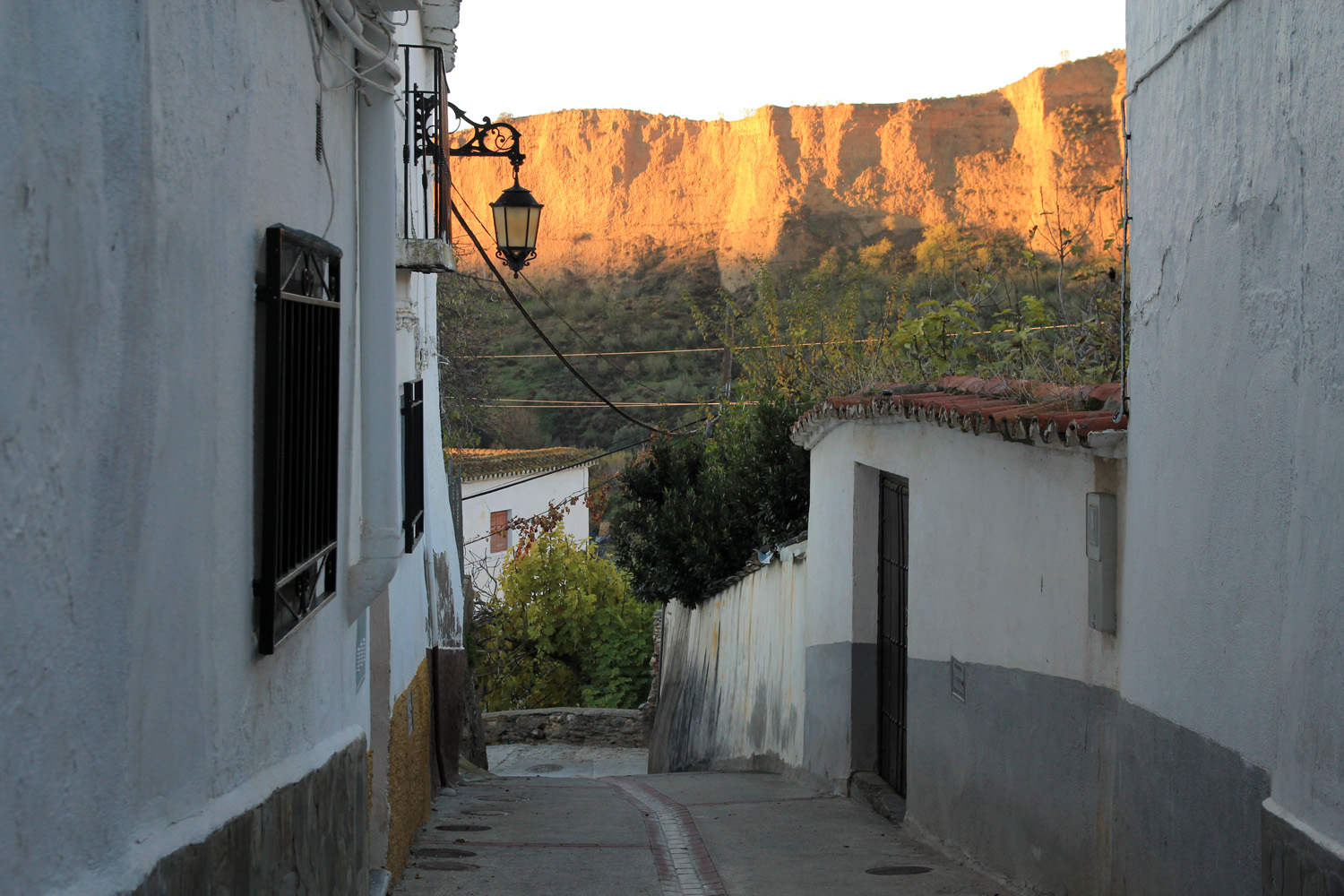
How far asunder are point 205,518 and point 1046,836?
4.03 m

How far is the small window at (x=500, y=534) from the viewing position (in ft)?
90.5

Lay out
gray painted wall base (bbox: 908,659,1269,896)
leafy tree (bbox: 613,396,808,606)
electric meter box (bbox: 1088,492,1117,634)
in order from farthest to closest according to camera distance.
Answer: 1. leafy tree (bbox: 613,396,808,606)
2. electric meter box (bbox: 1088,492,1117,634)
3. gray painted wall base (bbox: 908,659,1269,896)

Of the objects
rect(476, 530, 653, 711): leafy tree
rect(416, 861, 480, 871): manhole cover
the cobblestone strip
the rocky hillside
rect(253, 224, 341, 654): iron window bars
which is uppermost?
the rocky hillside

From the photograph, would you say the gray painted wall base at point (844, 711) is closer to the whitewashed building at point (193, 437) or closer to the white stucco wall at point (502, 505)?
the whitewashed building at point (193, 437)

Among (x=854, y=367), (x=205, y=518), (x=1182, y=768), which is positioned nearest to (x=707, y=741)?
(x=854, y=367)

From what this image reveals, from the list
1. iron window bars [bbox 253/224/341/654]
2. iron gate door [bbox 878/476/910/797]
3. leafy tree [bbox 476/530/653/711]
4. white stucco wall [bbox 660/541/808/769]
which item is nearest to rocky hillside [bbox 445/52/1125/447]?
leafy tree [bbox 476/530/653/711]

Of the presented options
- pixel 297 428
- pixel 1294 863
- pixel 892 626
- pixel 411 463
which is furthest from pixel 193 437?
pixel 892 626

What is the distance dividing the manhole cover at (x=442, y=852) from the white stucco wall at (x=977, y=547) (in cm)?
289

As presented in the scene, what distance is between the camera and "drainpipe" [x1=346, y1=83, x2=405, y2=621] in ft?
16.0

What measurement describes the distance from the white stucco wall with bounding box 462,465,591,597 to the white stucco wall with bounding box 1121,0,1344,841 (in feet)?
68.7

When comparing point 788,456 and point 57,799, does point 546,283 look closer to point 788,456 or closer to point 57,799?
point 788,456

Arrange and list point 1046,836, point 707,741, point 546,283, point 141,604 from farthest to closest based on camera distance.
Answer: point 546,283
point 707,741
point 1046,836
point 141,604

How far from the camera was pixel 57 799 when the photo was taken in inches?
82.1

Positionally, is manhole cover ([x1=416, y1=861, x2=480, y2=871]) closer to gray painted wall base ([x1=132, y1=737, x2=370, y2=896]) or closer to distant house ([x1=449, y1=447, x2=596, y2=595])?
gray painted wall base ([x1=132, y1=737, x2=370, y2=896])
